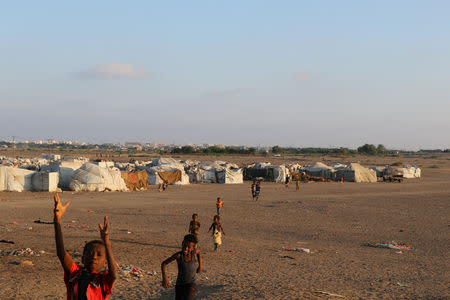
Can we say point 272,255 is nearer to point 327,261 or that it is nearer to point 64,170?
point 327,261

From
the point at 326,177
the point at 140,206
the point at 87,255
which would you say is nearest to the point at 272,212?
the point at 140,206

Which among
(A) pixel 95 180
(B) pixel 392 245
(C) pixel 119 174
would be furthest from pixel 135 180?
(B) pixel 392 245

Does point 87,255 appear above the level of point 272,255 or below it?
above

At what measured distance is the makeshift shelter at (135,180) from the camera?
3638cm

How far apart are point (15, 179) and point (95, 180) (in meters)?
5.22

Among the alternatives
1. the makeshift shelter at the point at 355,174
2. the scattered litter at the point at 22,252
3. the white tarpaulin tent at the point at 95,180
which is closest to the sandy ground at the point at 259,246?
the scattered litter at the point at 22,252

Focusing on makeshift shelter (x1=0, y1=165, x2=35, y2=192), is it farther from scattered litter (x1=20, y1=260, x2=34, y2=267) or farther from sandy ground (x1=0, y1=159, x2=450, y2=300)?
scattered litter (x1=20, y1=260, x2=34, y2=267)

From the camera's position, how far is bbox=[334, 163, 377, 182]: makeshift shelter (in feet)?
174

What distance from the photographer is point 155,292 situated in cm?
955

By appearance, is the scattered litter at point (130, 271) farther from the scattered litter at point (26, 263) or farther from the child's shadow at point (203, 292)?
the scattered litter at point (26, 263)

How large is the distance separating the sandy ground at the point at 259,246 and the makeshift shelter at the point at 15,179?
2566 mm

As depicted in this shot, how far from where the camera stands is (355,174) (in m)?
53.1

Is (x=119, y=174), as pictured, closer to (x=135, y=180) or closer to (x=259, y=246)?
(x=135, y=180)

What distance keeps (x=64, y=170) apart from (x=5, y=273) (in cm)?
2501
